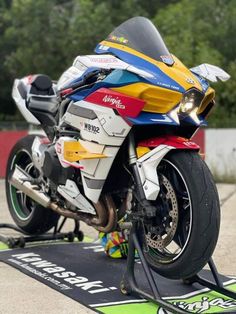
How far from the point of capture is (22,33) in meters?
22.0

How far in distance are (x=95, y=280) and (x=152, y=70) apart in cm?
161

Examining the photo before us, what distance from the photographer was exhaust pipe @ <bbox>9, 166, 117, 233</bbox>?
411 cm

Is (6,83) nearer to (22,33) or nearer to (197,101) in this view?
(22,33)

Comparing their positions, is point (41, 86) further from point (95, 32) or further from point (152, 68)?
point (95, 32)

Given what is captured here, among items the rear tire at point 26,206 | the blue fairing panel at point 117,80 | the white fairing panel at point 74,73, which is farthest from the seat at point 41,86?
the blue fairing panel at point 117,80

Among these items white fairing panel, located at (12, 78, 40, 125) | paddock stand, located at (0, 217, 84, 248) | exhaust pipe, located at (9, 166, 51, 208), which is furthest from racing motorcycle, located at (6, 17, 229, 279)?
paddock stand, located at (0, 217, 84, 248)

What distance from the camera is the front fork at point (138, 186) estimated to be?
3625 mm

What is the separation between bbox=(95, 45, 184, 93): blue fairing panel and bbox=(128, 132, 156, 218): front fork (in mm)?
427

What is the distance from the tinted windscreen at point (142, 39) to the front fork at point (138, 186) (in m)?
0.55

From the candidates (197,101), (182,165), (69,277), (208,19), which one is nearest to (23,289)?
(69,277)

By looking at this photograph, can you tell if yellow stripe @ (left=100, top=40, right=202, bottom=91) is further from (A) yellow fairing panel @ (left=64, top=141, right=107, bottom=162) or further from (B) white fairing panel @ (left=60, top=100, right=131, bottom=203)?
(A) yellow fairing panel @ (left=64, top=141, right=107, bottom=162)

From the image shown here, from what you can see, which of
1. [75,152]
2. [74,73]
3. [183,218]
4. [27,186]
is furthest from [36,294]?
[74,73]

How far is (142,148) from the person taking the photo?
148 inches

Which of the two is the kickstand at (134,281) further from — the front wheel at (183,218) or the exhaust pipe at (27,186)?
the exhaust pipe at (27,186)
